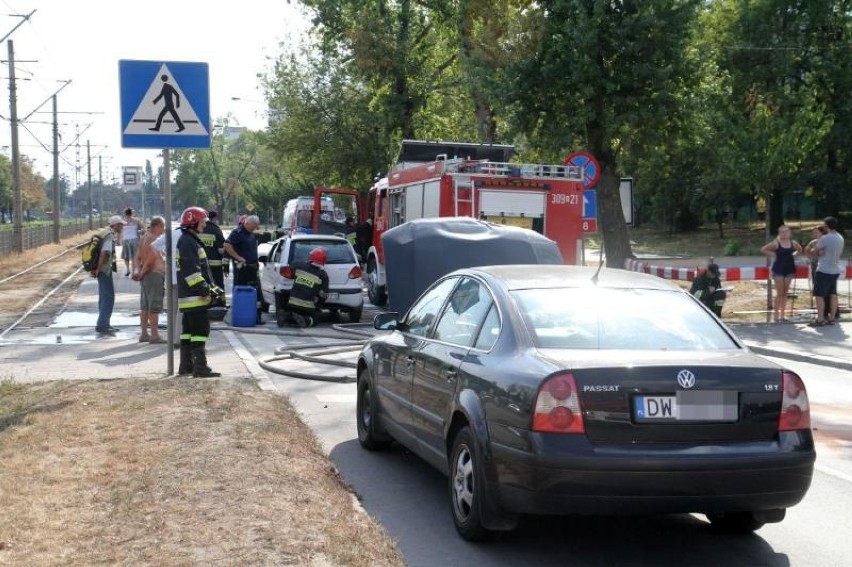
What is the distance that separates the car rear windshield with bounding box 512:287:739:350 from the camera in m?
5.59

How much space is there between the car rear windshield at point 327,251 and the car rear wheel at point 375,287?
3214 mm

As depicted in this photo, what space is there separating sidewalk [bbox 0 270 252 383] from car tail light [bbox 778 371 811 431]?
6.77 m

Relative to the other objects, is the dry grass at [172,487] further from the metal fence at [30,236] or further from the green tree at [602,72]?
the metal fence at [30,236]

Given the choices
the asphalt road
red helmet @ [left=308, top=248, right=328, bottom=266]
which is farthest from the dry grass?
red helmet @ [left=308, top=248, right=328, bottom=266]

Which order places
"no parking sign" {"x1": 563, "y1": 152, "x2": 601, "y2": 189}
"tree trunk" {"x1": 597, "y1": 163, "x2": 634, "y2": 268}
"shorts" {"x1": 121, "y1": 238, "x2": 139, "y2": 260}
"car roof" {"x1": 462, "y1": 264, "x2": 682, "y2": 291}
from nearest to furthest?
"car roof" {"x1": 462, "y1": 264, "x2": 682, "y2": 291}
"no parking sign" {"x1": 563, "y1": 152, "x2": 601, "y2": 189}
"tree trunk" {"x1": 597, "y1": 163, "x2": 634, "y2": 268}
"shorts" {"x1": 121, "y1": 238, "x2": 139, "y2": 260}

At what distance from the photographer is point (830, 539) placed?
5863mm

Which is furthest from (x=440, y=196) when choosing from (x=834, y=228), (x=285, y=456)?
(x=285, y=456)

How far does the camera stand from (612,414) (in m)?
5.03

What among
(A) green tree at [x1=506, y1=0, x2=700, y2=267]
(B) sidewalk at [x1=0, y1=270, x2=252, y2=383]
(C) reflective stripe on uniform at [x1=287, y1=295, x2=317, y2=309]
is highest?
(A) green tree at [x1=506, y1=0, x2=700, y2=267]

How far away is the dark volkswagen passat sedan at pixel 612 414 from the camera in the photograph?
4980 mm

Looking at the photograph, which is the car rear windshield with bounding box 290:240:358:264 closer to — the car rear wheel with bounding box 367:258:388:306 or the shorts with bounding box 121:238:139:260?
the car rear wheel with bounding box 367:258:388:306

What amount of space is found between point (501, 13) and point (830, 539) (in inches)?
852

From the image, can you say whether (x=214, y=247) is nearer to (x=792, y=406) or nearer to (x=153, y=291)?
(x=153, y=291)

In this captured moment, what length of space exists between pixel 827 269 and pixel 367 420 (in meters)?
11.5
